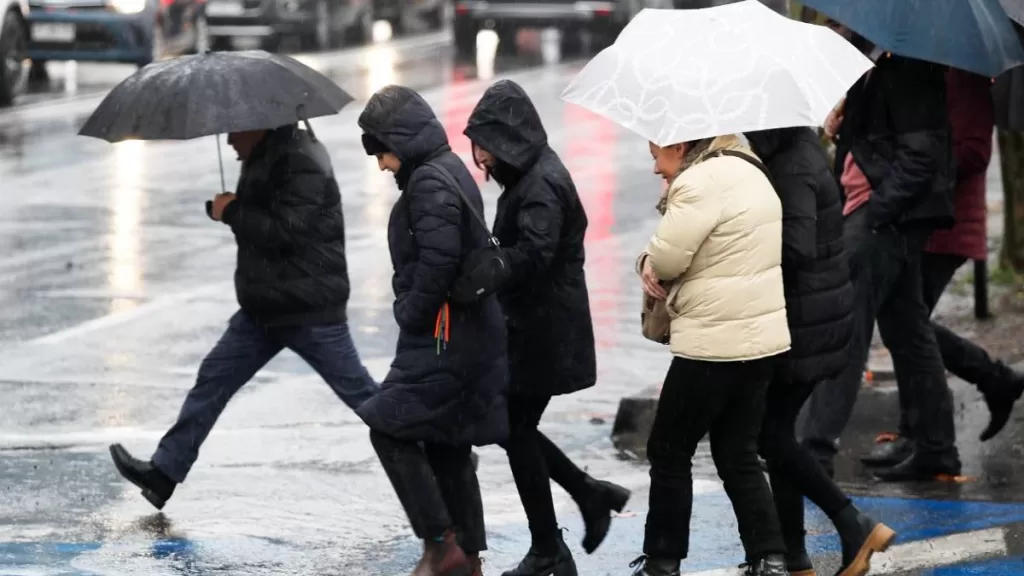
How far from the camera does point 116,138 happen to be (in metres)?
6.48

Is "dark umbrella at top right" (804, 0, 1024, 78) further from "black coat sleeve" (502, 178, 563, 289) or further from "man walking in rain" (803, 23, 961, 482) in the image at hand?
"black coat sleeve" (502, 178, 563, 289)

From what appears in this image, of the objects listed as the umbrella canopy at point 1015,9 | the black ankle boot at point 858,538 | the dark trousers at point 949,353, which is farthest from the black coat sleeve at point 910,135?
the black ankle boot at point 858,538

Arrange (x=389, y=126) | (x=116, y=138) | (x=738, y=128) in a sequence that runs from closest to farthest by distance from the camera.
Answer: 1. (x=738, y=128)
2. (x=389, y=126)
3. (x=116, y=138)

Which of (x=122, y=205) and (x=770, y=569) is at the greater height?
(x=770, y=569)

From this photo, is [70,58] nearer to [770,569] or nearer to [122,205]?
[122,205]

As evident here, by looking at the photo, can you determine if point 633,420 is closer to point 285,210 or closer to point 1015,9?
point 285,210

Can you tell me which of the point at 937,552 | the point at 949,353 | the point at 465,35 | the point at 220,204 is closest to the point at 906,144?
the point at 949,353

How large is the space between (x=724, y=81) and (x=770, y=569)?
1469 mm

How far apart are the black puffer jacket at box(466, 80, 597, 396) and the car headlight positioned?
15.9 meters

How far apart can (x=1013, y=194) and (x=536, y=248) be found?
18.3 ft

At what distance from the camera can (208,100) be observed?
650 cm

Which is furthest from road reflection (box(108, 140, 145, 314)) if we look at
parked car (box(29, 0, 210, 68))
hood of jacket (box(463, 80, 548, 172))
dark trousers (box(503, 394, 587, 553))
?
hood of jacket (box(463, 80, 548, 172))

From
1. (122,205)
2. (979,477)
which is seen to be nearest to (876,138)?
(979,477)

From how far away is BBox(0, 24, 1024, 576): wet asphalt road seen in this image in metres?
6.24
